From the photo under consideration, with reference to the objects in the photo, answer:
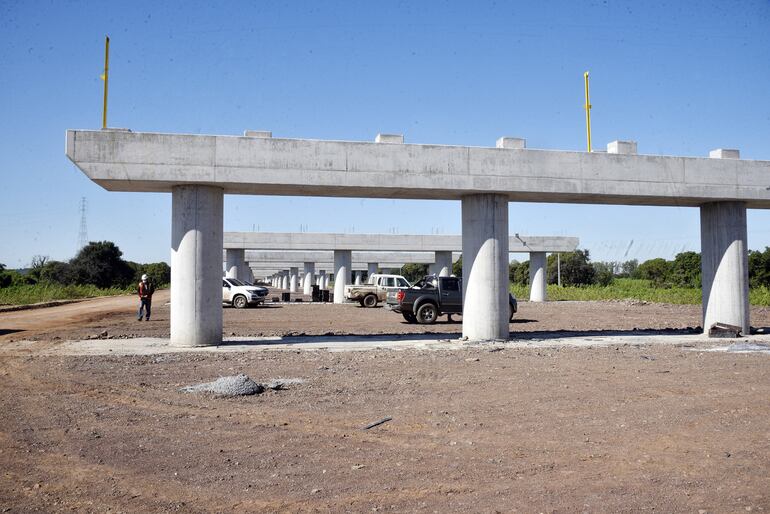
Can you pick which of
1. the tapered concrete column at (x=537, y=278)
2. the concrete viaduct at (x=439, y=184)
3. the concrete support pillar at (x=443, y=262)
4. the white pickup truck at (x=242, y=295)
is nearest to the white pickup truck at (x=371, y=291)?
the white pickup truck at (x=242, y=295)

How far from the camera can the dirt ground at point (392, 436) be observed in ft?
16.8

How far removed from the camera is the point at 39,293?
1575 inches

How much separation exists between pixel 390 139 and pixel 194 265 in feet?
17.3

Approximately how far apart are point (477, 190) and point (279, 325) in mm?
10038

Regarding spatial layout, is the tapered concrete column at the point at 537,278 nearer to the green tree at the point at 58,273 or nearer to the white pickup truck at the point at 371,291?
the white pickup truck at the point at 371,291

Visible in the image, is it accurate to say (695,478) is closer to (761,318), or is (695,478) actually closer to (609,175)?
(609,175)

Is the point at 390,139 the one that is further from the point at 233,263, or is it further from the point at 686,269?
the point at 686,269

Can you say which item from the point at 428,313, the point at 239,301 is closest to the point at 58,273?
the point at 239,301

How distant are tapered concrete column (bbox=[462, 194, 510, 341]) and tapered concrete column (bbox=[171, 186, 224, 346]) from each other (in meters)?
5.98

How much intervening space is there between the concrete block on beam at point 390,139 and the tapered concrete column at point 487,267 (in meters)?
2.30

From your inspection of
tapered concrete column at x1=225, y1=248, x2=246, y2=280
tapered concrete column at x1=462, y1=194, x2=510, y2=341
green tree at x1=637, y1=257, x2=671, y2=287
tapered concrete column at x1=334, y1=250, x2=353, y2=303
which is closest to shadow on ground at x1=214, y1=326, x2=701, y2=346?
tapered concrete column at x1=462, y1=194, x2=510, y2=341

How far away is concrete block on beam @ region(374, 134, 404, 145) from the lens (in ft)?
47.1

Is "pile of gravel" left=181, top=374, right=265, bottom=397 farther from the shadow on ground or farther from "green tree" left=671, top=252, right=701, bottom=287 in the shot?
"green tree" left=671, top=252, right=701, bottom=287

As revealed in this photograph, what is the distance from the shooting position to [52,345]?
15.2 metres
